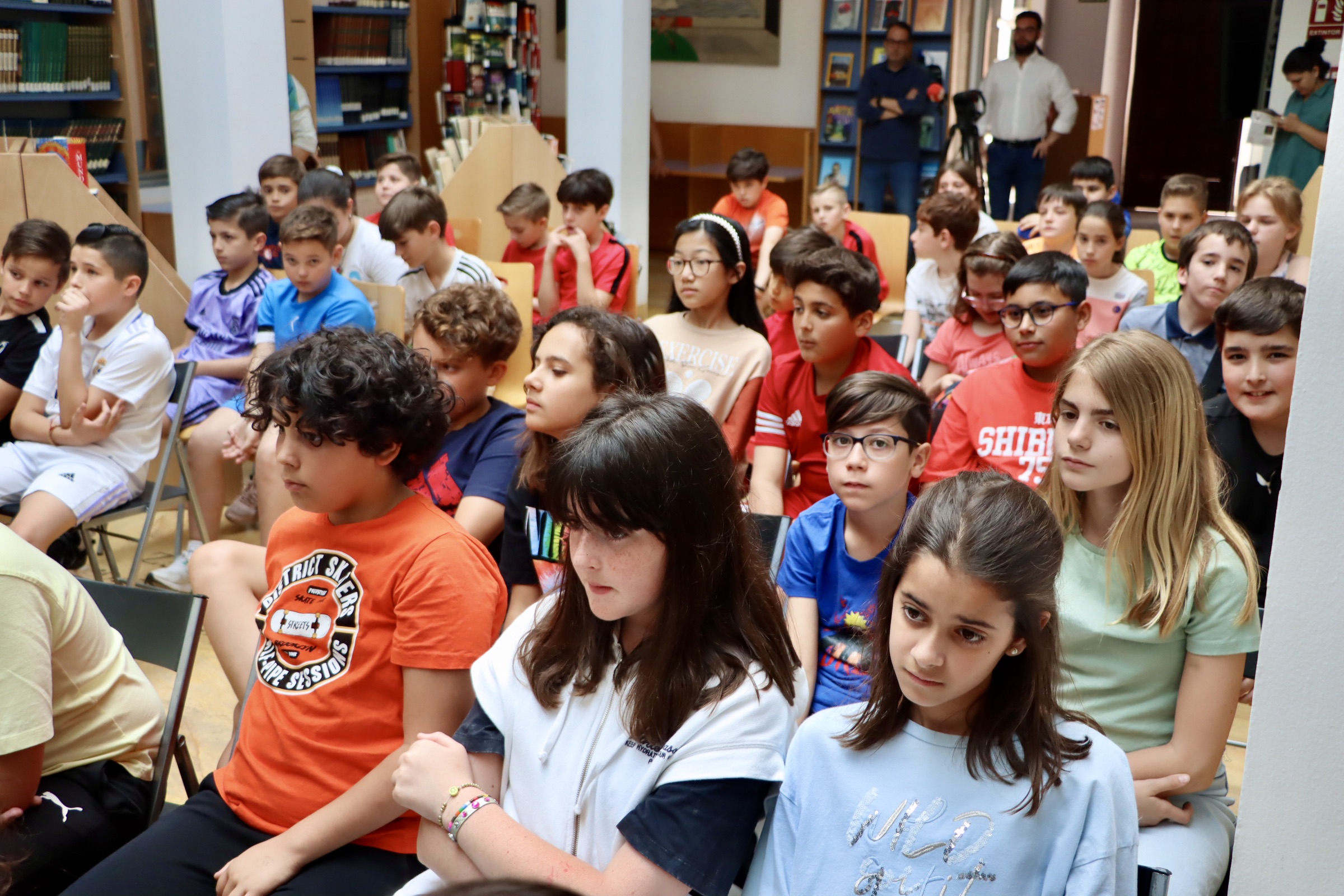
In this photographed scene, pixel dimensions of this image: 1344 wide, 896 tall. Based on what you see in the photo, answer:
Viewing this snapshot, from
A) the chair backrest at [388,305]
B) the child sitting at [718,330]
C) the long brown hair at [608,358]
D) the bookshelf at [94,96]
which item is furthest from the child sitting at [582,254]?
the bookshelf at [94,96]

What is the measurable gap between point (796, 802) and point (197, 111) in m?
4.53

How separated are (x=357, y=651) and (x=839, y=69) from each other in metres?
8.81

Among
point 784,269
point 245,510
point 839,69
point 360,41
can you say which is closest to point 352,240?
point 245,510

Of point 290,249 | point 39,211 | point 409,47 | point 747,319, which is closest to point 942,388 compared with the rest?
point 747,319

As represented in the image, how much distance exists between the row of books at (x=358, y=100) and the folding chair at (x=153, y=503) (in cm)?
428

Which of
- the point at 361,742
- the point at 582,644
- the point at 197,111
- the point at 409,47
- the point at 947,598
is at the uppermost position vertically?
the point at 409,47

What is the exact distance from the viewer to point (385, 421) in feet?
4.96

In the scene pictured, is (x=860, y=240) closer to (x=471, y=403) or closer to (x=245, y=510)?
(x=245, y=510)

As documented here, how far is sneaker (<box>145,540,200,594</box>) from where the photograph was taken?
335 centimetres

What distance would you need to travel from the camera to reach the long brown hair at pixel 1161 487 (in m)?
1.48

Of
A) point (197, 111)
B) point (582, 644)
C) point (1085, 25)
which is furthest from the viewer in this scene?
point (1085, 25)

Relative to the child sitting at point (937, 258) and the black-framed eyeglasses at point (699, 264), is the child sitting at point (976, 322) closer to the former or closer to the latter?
the child sitting at point (937, 258)

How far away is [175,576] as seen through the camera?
337 cm

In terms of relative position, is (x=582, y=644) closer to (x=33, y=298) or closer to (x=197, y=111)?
(x=33, y=298)
